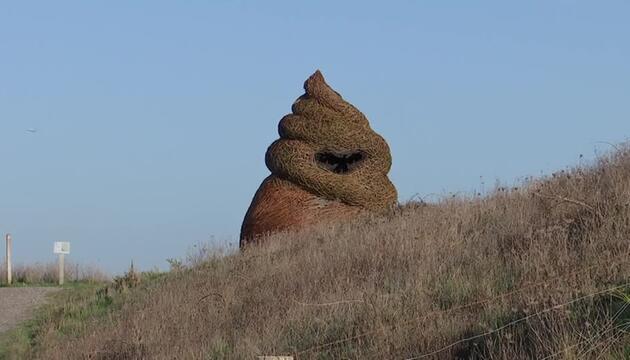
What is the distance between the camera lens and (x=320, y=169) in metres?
20.1

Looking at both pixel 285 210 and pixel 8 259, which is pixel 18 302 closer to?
pixel 8 259

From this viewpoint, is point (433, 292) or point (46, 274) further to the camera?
point (46, 274)

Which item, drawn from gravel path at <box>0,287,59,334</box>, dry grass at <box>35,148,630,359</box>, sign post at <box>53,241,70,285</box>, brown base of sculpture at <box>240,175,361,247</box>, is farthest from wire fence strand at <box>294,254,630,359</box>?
sign post at <box>53,241,70,285</box>

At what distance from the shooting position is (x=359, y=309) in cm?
945

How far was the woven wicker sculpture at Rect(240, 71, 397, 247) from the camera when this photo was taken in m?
19.7

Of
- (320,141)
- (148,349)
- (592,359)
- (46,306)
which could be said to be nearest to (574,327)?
(592,359)

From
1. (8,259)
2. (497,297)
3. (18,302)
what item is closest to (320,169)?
(18,302)

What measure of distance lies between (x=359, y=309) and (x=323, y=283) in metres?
2.16

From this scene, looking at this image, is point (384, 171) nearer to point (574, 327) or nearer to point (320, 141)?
point (320, 141)

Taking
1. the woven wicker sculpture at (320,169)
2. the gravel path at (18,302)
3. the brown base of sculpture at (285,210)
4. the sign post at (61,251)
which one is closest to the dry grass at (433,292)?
the brown base of sculpture at (285,210)

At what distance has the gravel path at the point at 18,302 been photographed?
1894 cm

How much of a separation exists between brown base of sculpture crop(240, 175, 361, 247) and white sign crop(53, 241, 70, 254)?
6.50m

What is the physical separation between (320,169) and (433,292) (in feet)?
35.3

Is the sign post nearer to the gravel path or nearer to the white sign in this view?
the white sign
